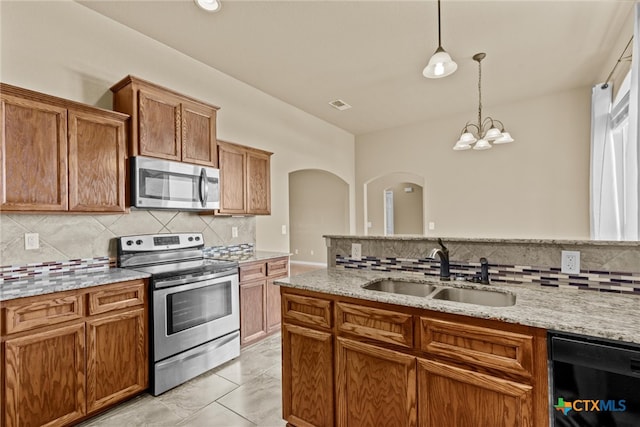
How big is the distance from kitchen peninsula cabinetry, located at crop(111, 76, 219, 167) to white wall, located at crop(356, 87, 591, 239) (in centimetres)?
371

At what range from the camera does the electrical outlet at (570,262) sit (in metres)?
1.65

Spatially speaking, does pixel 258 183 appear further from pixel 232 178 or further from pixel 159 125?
pixel 159 125

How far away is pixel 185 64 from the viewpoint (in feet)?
10.7

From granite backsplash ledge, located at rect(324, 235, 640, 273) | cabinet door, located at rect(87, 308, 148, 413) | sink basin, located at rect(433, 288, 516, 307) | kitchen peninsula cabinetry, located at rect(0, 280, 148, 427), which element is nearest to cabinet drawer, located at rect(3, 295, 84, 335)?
kitchen peninsula cabinetry, located at rect(0, 280, 148, 427)

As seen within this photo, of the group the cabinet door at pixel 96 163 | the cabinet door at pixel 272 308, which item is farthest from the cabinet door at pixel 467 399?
the cabinet door at pixel 96 163

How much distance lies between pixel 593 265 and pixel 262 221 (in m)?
3.28

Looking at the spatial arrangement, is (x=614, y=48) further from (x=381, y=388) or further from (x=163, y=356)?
(x=163, y=356)

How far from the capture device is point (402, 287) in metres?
2.03

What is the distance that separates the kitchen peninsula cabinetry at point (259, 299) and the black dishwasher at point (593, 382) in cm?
254

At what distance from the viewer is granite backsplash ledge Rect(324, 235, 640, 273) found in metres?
1.56

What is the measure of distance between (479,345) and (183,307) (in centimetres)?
214

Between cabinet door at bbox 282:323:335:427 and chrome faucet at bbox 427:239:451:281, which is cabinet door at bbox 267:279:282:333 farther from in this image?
chrome faucet at bbox 427:239:451:281

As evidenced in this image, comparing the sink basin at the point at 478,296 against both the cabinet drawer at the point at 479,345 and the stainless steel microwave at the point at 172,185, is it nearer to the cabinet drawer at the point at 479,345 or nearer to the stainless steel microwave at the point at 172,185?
the cabinet drawer at the point at 479,345

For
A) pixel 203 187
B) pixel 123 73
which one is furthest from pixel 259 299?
pixel 123 73
